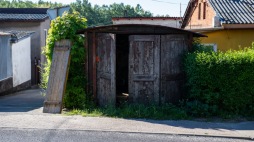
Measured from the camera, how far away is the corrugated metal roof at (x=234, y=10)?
15289 millimetres

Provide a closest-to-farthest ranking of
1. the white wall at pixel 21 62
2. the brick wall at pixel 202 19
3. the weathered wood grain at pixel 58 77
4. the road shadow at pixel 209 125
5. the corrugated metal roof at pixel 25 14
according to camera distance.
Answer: the road shadow at pixel 209 125
the weathered wood grain at pixel 58 77
the white wall at pixel 21 62
the corrugated metal roof at pixel 25 14
the brick wall at pixel 202 19

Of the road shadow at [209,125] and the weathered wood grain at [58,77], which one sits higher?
the weathered wood grain at [58,77]

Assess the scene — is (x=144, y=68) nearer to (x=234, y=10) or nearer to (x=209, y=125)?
(x=209, y=125)

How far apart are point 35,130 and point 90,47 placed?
3464 millimetres

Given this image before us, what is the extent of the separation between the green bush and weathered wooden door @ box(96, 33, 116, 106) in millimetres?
2306

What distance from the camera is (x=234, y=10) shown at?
1659 centimetres

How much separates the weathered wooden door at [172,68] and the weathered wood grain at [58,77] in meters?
2.97

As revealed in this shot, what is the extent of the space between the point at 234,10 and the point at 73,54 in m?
11.5

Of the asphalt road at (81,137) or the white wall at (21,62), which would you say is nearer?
the asphalt road at (81,137)

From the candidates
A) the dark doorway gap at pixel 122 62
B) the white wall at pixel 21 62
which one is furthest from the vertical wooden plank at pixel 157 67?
the white wall at pixel 21 62

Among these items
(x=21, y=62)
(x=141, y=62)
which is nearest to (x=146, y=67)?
(x=141, y=62)

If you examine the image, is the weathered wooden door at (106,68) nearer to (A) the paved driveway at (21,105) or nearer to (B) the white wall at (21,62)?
(A) the paved driveway at (21,105)

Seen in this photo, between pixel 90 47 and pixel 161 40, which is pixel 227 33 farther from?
pixel 90 47

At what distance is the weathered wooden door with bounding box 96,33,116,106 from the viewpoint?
28.3 ft
